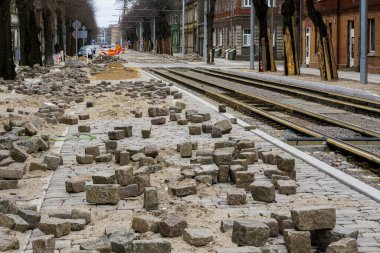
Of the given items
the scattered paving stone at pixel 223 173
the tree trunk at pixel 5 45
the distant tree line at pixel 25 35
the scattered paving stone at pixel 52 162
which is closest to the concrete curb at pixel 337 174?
the scattered paving stone at pixel 223 173

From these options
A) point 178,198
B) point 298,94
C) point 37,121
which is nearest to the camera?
point 178,198

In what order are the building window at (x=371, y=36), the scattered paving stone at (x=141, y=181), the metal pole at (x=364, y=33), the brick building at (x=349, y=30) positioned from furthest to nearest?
the building window at (x=371, y=36) → the brick building at (x=349, y=30) → the metal pole at (x=364, y=33) → the scattered paving stone at (x=141, y=181)

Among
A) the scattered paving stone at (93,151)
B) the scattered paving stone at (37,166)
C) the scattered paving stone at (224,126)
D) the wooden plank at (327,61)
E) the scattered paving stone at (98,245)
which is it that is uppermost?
the wooden plank at (327,61)

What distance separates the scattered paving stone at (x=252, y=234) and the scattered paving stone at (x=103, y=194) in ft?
5.98

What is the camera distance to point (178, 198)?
7137 millimetres

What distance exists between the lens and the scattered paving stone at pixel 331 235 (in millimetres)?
5297

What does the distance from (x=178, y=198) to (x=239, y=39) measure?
70493 millimetres

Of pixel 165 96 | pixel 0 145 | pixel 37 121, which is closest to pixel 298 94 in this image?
pixel 165 96

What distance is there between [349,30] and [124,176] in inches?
1512

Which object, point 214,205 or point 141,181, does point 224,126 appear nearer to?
point 141,181

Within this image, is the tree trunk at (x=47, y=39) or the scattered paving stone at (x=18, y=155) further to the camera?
the tree trunk at (x=47, y=39)

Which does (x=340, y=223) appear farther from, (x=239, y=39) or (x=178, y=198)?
(x=239, y=39)

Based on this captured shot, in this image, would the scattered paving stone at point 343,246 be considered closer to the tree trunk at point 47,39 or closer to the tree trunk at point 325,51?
the tree trunk at point 325,51

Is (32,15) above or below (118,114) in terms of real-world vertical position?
above
